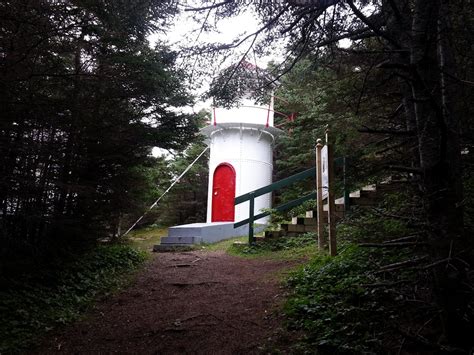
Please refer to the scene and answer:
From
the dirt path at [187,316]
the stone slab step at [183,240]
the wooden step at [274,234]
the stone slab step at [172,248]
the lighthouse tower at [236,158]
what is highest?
the lighthouse tower at [236,158]

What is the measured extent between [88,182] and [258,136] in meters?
10.0

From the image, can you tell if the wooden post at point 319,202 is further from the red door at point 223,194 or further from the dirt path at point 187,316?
the red door at point 223,194

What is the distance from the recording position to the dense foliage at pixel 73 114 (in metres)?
4.52

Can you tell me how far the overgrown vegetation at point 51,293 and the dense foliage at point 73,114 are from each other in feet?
1.43

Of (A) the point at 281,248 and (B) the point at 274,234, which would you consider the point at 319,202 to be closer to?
(A) the point at 281,248

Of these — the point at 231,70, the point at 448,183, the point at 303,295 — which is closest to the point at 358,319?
the point at 303,295

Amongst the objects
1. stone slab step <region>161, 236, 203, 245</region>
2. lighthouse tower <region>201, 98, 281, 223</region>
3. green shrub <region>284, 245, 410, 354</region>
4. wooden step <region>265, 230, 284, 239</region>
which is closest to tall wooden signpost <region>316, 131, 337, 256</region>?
green shrub <region>284, 245, 410, 354</region>

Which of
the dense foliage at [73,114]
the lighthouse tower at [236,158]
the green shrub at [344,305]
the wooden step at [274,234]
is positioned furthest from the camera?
the lighthouse tower at [236,158]

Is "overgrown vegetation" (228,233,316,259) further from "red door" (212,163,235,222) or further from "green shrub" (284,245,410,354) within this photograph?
"red door" (212,163,235,222)

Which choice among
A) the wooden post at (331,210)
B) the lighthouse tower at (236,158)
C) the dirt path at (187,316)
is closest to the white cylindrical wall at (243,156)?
the lighthouse tower at (236,158)

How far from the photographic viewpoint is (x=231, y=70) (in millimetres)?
5449

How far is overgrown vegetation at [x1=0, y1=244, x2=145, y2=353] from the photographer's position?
167 inches

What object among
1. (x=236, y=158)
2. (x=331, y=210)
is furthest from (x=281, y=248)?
(x=236, y=158)

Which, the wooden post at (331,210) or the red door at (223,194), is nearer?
the wooden post at (331,210)
